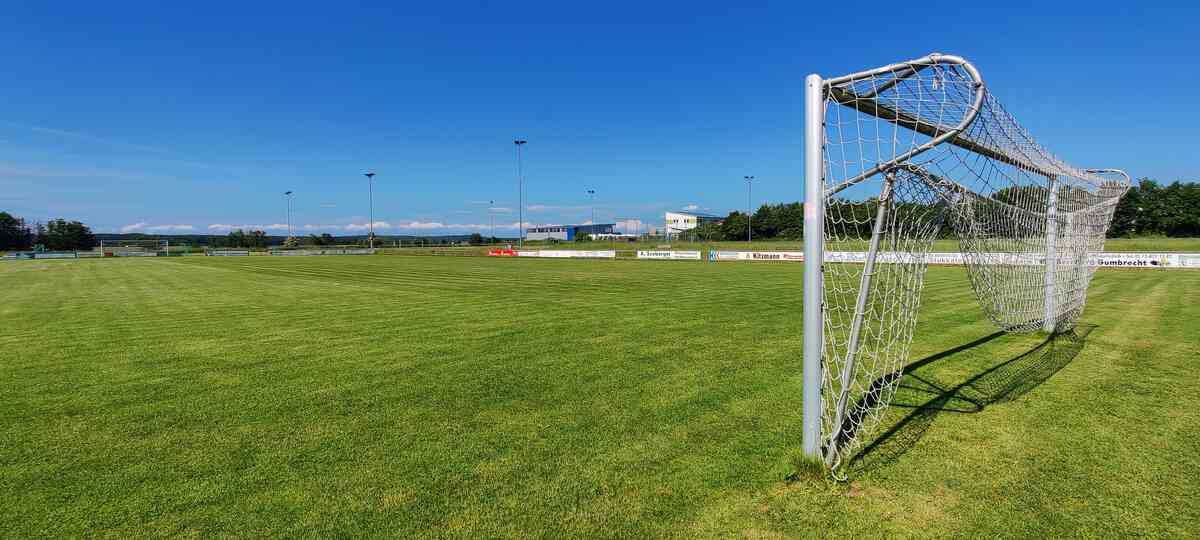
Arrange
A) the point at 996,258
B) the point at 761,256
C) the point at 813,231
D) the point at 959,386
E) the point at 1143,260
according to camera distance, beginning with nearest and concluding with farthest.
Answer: the point at 813,231, the point at 959,386, the point at 996,258, the point at 1143,260, the point at 761,256

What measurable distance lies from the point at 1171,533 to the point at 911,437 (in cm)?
153

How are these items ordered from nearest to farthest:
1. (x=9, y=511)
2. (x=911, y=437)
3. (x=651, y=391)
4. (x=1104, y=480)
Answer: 1. (x=9, y=511)
2. (x=1104, y=480)
3. (x=911, y=437)
4. (x=651, y=391)

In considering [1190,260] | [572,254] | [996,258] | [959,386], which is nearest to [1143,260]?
[1190,260]

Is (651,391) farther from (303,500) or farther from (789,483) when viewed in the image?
(303,500)

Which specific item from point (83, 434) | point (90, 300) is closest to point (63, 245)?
point (90, 300)

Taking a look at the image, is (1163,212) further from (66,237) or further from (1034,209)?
(66,237)

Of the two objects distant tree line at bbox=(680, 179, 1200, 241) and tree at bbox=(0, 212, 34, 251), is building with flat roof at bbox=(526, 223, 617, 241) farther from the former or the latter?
tree at bbox=(0, 212, 34, 251)

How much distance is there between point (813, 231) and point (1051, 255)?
7506mm

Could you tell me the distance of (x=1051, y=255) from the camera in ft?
27.9

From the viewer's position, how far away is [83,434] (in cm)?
452

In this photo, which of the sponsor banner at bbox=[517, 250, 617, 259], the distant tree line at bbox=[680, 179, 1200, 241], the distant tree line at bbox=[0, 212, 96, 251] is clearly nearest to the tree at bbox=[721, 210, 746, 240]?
the distant tree line at bbox=[680, 179, 1200, 241]

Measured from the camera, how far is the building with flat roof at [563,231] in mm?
130375

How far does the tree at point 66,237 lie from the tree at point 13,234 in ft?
5.43

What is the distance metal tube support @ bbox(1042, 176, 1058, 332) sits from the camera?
27.4 ft
